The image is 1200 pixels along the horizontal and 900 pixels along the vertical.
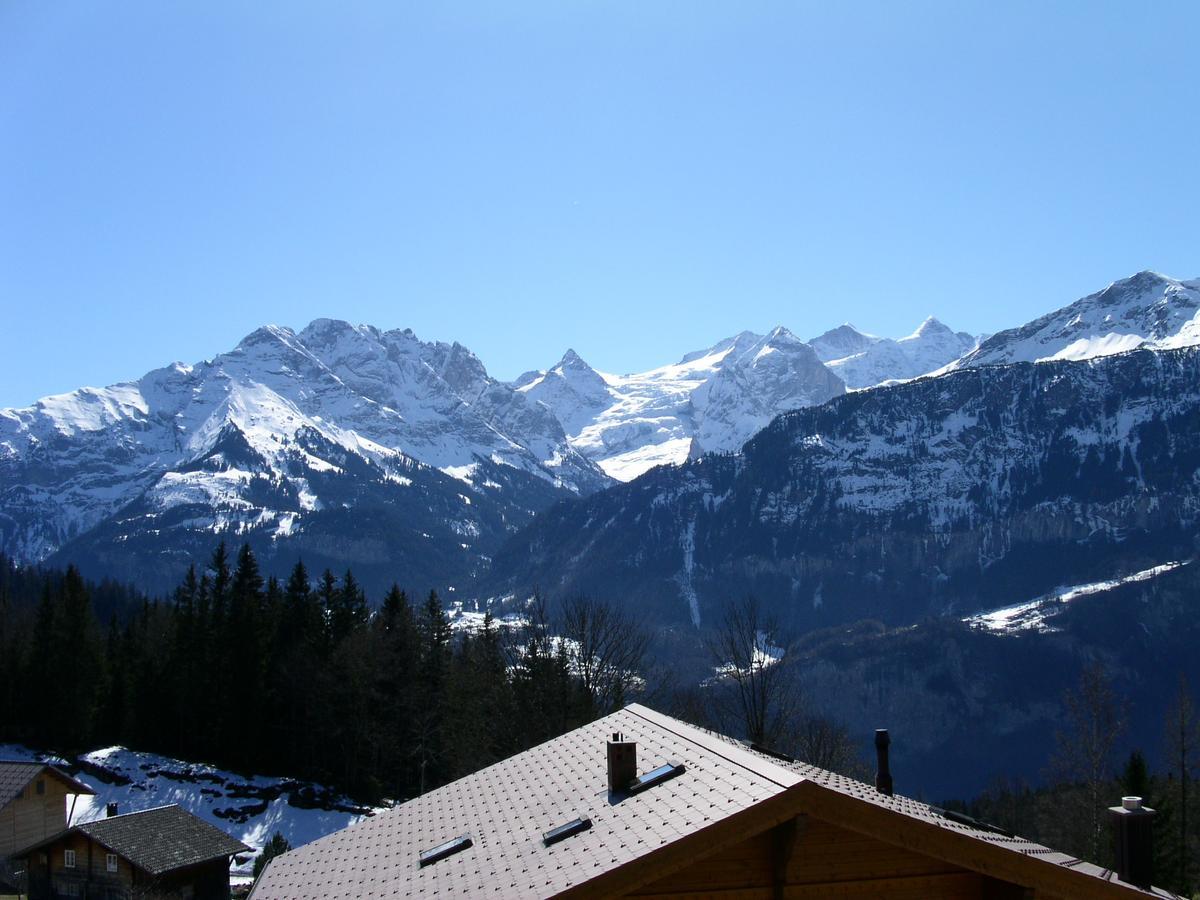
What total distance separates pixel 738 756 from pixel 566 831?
2603 millimetres

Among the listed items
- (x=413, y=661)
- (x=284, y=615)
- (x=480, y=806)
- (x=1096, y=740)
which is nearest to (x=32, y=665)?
(x=284, y=615)

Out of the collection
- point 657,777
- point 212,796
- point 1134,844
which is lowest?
point 212,796

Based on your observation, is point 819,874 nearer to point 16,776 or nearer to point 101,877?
point 101,877

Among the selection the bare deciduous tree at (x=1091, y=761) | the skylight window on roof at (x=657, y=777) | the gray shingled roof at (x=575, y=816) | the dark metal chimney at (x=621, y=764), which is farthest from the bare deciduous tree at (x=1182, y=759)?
the dark metal chimney at (x=621, y=764)

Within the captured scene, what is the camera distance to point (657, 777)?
16.4 meters

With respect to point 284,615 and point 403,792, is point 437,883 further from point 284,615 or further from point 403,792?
point 284,615

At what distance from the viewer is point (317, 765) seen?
95500mm

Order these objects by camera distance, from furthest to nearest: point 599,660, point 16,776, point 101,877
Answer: point 599,660 → point 16,776 → point 101,877

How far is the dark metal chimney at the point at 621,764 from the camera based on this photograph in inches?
655

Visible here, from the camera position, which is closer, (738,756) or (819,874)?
(819,874)

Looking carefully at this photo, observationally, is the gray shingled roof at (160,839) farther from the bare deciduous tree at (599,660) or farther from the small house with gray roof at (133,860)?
the bare deciduous tree at (599,660)

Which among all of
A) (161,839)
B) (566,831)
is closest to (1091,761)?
(161,839)

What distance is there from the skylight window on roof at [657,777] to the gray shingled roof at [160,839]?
1892 inches

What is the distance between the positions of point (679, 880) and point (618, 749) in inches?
108
